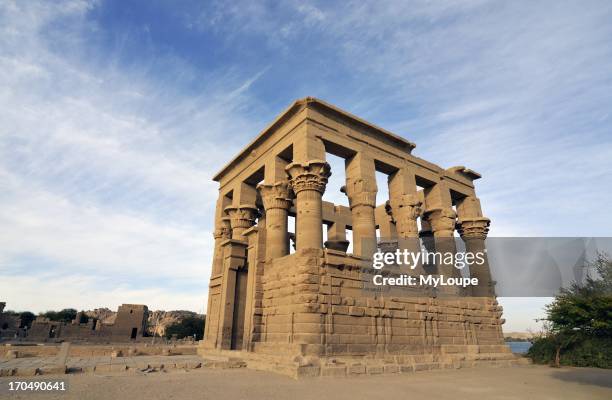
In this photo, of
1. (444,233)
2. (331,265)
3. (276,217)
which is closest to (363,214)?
(331,265)

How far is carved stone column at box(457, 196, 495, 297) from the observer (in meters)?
19.2

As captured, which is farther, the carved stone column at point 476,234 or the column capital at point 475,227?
the column capital at point 475,227

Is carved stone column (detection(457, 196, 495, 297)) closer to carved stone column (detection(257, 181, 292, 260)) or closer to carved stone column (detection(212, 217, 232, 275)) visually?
carved stone column (detection(257, 181, 292, 260))

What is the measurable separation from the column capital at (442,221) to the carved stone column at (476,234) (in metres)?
2.52

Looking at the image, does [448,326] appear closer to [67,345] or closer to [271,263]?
[271,263]

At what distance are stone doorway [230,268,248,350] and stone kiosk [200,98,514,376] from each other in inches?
1.8

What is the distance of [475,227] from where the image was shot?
20984mm

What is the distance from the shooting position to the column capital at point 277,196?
15492 millimetres

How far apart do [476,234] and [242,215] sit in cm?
1396

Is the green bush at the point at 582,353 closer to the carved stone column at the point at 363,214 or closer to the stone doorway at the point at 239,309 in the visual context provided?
the carved stone column at the point at 363,214

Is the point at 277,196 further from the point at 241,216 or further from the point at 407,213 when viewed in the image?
the point at 407,213

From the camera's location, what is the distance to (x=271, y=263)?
14266 mm

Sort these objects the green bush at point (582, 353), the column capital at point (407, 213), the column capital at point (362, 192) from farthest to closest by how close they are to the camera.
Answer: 1. the column capital at point (407, 213)
2. the column capital at point (362, 192)
3. the green bush at point (582, 353)

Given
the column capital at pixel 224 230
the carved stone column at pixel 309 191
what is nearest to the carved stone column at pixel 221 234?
the column capital at pixel 224 230
